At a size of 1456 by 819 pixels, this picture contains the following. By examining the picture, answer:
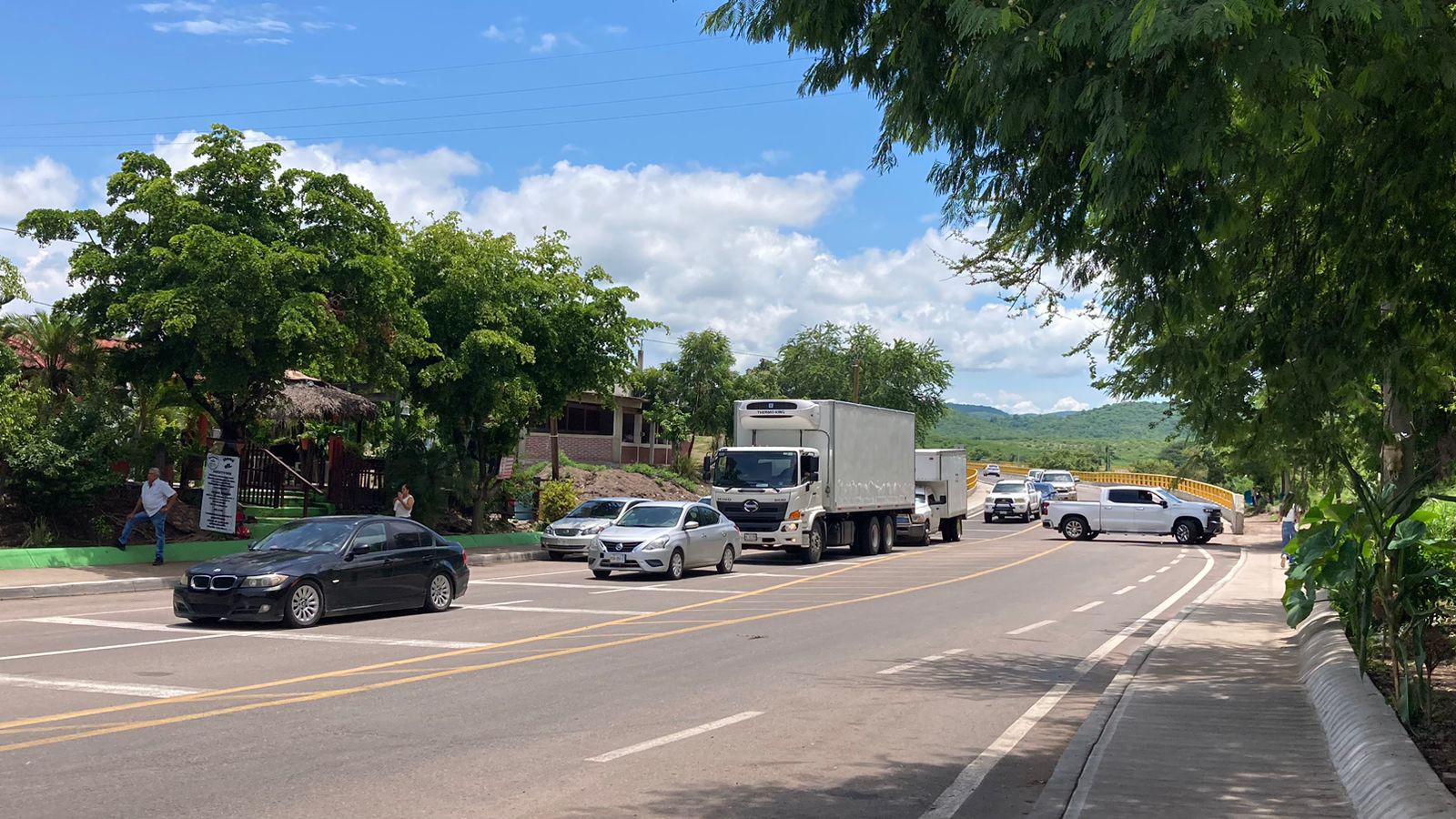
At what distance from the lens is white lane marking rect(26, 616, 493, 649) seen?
43.2 ft

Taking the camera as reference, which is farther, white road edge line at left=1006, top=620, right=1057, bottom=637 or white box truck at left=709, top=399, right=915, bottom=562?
white box truck at left=709, top=399, right=915, bottom=562

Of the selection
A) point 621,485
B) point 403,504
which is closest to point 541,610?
point 403,504

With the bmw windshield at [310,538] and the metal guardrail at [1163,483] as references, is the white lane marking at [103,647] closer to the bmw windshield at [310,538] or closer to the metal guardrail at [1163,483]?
the bmw windshield at [310,538]

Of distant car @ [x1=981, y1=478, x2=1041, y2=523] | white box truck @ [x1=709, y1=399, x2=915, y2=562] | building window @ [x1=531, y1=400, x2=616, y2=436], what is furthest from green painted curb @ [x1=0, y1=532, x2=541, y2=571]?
distant car @ [x1=981, y1=478, x2=1041, y2=523]

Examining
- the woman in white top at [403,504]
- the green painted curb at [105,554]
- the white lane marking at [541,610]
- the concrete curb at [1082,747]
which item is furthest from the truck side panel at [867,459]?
the concrete curb at [1082,747]

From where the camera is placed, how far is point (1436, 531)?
11820mm

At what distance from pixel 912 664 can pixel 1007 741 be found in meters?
3.69

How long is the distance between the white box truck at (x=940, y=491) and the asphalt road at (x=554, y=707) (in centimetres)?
1931

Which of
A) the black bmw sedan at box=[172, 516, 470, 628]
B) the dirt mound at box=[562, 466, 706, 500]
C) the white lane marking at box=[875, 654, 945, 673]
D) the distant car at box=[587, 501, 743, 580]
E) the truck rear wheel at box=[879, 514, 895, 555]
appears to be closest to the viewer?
the white lane marking at box=[875, 654, 945, 673]

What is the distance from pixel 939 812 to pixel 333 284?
731 inches

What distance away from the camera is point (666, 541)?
22.3 meters

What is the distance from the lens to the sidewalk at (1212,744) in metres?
6.54

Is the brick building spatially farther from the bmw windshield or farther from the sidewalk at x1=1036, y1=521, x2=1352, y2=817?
the sidewalk at x1=1036, y1=521, x2=1352, y2=817

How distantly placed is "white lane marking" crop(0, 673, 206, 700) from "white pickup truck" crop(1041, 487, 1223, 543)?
34.4m
